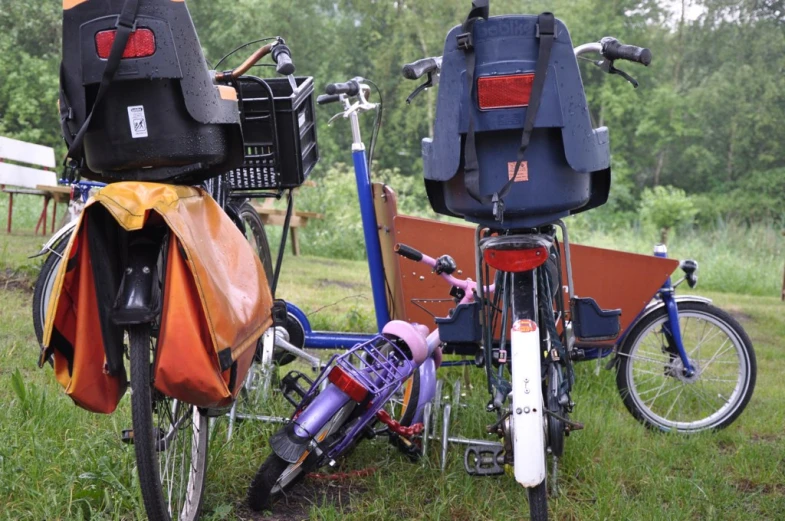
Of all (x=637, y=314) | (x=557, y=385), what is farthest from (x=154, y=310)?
(x=637, y=314)

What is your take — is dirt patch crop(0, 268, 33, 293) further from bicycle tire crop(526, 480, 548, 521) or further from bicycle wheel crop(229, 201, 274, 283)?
bicycle tire crop(526, 480, 548, 521)

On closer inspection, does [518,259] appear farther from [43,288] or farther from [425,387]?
[43,288]

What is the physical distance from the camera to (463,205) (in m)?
2.53

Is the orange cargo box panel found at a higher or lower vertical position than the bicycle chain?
higher

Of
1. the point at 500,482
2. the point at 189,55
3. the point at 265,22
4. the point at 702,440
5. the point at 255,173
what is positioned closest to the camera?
the point at 189,55

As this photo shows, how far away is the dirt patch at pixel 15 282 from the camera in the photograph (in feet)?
17.3

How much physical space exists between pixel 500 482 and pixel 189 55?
1729mm

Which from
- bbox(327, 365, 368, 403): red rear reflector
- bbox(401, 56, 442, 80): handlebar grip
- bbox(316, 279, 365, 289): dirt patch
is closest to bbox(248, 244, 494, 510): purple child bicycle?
bbox(327, 365, 368, 403): red rear reflector

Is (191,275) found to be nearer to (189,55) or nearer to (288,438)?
(189,55)

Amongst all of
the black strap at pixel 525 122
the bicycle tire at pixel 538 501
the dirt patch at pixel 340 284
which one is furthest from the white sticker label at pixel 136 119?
the dirt patch at pixel 340 284

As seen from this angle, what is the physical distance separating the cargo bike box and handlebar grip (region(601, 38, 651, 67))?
23cm

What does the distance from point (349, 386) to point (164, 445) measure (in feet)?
2.09

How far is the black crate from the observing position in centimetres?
331

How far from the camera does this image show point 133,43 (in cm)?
217
